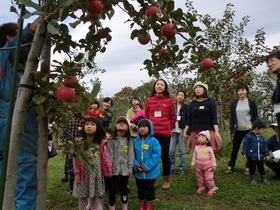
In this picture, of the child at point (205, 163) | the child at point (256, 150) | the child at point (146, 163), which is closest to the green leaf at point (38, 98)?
the child at point (146, 163)

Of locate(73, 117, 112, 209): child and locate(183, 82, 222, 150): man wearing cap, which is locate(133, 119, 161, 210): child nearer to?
locate(73, 117, 112, 209): child

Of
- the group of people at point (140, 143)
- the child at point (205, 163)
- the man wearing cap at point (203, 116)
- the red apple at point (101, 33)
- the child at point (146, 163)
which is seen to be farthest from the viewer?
the man wearing cap at point (203, 116)

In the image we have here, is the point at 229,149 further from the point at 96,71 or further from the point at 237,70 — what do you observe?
the point at 96,71

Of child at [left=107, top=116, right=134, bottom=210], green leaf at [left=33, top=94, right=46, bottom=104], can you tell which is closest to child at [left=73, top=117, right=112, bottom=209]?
child at [left=107, top=116, right=134, bottom=210]

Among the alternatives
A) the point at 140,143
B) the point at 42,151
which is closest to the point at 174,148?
the point at 140,143

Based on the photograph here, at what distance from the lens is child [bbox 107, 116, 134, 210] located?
3118 millimetres

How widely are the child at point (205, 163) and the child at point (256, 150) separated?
78cm

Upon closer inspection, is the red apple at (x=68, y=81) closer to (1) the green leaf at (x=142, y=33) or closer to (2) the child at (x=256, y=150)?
(1) the green leaf at (x=142, y=33)

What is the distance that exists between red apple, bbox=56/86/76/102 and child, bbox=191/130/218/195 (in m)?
3.16

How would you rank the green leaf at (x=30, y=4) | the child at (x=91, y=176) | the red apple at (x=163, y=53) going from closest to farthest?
the green leaf at (x=30, y=4)
the red apple at (x=163, y=53)
the child at (x=91, y=176)

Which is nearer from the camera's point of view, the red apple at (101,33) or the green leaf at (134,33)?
the green leaf at (134,33)

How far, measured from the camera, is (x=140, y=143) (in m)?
3.33

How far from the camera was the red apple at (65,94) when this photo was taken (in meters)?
0.94

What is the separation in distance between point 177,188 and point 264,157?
155 centimetres
